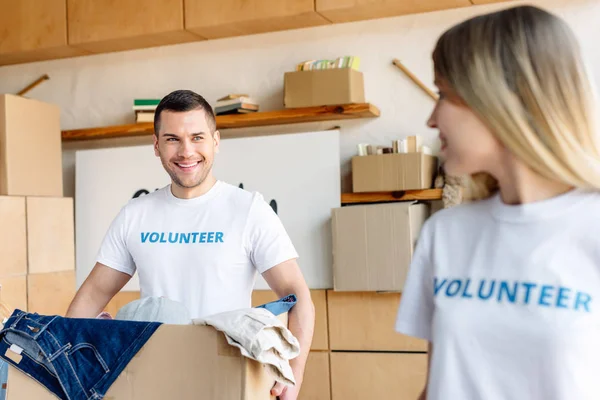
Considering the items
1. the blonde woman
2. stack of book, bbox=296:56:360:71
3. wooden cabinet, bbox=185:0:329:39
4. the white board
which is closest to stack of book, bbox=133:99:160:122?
the white board

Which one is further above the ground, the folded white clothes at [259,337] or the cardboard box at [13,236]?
the cardboard box at [13,236]

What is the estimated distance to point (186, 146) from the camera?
6.88 feet

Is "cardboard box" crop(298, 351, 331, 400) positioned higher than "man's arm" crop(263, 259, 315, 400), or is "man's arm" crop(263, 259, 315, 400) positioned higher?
"man's arm" crop(263, 259, 315, 400)

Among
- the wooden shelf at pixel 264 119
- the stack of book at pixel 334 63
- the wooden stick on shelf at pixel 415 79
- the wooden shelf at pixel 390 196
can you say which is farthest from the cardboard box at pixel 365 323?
the stack of book at pixel 334 63

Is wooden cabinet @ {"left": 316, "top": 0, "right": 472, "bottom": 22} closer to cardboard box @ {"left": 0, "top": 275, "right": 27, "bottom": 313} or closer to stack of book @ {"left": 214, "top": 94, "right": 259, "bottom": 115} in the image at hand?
stack of book @ {"left": 214, "top": 94, "right": 259, "bottom": 115}

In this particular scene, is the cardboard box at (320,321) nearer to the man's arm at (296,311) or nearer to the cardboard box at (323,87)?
the cardboard box at (323,87)

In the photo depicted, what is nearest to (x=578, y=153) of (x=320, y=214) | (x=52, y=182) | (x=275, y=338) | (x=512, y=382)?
(x=512, y=382)

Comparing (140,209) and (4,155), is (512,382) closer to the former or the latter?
(140,209)

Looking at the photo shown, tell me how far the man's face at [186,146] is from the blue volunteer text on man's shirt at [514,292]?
1.20m

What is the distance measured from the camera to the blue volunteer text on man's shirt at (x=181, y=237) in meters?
2.03

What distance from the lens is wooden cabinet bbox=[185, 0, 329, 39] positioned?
135 inches

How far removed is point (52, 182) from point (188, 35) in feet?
3.68

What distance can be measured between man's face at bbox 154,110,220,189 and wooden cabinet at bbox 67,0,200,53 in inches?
67.0

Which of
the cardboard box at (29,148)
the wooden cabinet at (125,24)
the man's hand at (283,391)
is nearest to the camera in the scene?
the man's hand at (283,391)
